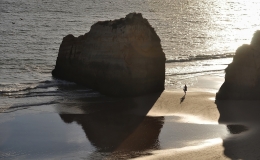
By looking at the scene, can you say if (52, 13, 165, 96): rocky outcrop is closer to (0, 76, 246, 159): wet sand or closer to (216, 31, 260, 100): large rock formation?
(0, 76, 246, 159): wet sand

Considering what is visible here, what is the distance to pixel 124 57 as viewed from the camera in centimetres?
2631

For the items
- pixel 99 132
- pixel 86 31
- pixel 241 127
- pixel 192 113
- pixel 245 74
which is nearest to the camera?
pixel 99 132

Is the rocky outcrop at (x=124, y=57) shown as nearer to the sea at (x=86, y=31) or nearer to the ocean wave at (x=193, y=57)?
the sea at (x=86, y=31)

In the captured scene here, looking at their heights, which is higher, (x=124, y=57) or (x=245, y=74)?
(x=124, y=57)

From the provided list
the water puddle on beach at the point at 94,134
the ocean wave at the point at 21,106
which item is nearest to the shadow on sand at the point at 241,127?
the water puddle on beach at the point at 94,134

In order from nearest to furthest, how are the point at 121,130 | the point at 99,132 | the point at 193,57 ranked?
the point at 99,132
the point at 121,130
the point at 193,57

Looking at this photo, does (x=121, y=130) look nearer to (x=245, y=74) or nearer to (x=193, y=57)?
(x=245, y=74)

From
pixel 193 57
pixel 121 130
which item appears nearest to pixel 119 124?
pixel 121 130

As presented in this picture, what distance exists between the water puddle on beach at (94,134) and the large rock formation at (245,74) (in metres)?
3.74

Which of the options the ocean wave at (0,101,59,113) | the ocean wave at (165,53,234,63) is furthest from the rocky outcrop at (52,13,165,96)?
the ocean wave at (165,53,234,63)

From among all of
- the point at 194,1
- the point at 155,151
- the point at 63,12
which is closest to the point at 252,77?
the point at 155,151

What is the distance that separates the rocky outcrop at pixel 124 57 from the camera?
26.4 meters

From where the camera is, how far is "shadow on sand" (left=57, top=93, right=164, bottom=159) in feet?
64.5

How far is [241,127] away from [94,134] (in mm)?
5924
